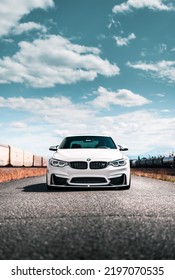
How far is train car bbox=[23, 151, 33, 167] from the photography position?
168ft

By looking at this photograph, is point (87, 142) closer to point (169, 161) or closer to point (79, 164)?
point (79, 164)

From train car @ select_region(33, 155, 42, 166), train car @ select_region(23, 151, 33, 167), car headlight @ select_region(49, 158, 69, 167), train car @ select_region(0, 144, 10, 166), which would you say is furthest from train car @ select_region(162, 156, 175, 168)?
car headlight @ select_region(49, 158, 69, 167)

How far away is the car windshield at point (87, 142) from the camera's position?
12.0m

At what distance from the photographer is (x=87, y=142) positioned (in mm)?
12242

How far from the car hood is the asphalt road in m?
3.26

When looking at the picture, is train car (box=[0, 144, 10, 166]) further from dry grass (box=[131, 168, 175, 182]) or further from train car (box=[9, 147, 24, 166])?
dry grass (box=[131, 168, 175, 182])

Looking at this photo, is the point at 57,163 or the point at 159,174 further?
the point at 159,174

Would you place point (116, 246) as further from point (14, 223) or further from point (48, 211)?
point (48, 211)

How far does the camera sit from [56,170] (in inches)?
409

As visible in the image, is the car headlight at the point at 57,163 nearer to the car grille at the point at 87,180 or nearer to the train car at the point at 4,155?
the car grille at the point at 87,180

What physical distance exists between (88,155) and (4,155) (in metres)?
30.2

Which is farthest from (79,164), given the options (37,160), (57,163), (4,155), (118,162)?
(37,160)

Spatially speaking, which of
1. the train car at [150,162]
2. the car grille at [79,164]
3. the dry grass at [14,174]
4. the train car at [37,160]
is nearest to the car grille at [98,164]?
the car grille at [79,164]
